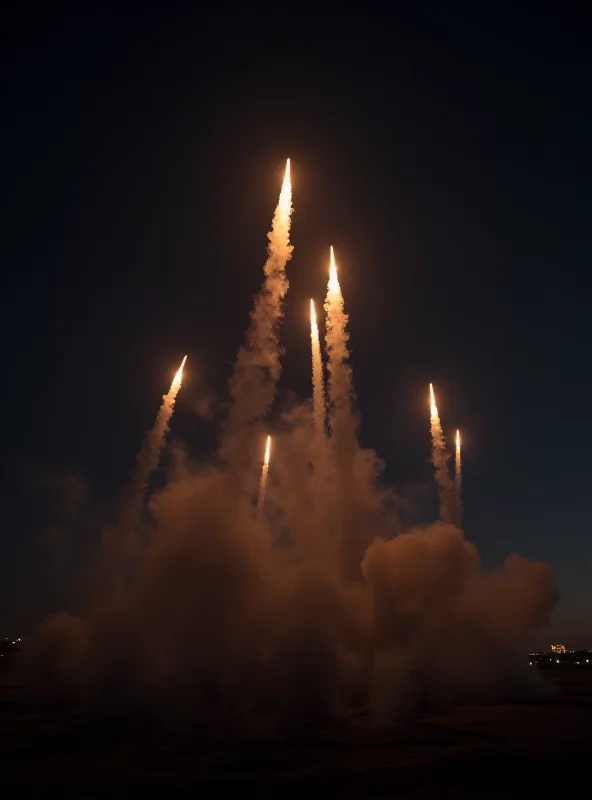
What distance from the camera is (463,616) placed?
54594mm

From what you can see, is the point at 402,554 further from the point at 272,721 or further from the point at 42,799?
the point at 42,799

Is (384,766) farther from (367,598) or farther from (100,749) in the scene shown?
(367,598)

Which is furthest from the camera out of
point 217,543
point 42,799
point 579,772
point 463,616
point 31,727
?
point 463,616

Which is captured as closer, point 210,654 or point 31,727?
point 31,727

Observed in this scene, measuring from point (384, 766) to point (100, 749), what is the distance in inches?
537

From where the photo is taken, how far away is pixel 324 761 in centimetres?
2589

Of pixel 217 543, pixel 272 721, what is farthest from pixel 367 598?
pixel 272 721

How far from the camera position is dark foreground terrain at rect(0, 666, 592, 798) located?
22.1m

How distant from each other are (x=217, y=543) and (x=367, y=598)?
15.2 metres

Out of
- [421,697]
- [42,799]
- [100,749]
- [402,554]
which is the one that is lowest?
[42,799]

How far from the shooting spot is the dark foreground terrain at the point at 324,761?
22078mm

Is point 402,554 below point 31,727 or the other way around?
the other way around

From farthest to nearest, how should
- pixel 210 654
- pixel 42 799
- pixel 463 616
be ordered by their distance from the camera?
1. pixel 463 616
2. pixel 210 654
3. pixel 42 799

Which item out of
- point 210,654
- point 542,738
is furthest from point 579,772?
point 210,654
